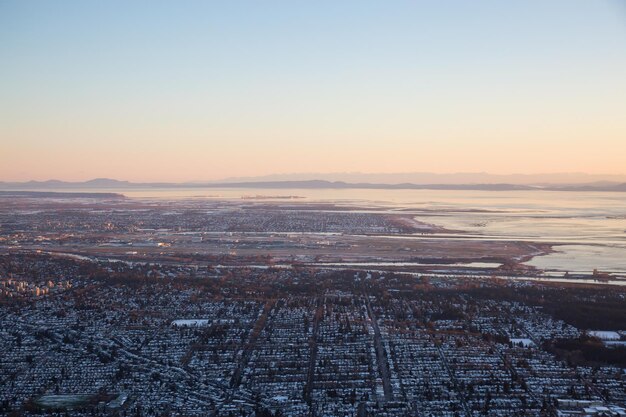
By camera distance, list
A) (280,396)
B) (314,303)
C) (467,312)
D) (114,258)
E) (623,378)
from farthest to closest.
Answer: (114,258) → (314,303) → (467,312) → (623,378) → (280,396)

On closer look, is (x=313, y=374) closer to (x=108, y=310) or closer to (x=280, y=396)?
(x=280, y=396)

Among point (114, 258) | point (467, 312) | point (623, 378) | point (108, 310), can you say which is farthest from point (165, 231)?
point (623, 378)

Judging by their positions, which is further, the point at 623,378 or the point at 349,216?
the point at 349,216

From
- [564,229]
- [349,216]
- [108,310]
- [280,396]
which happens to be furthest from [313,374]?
[349,216]

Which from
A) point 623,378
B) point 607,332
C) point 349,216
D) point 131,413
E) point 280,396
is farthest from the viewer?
point 349,216

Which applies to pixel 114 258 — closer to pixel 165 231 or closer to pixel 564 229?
pixel 165 231

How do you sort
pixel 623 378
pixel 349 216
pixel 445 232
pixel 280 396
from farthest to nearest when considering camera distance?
pixel 349 216
pixel 445 232
pixel 623 378
pixel 280 396

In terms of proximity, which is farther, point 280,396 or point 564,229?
point 564,229

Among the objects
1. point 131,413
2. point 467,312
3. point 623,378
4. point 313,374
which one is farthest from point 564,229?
point 131,413

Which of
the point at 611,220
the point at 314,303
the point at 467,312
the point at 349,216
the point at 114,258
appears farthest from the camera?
the point at 349,216
